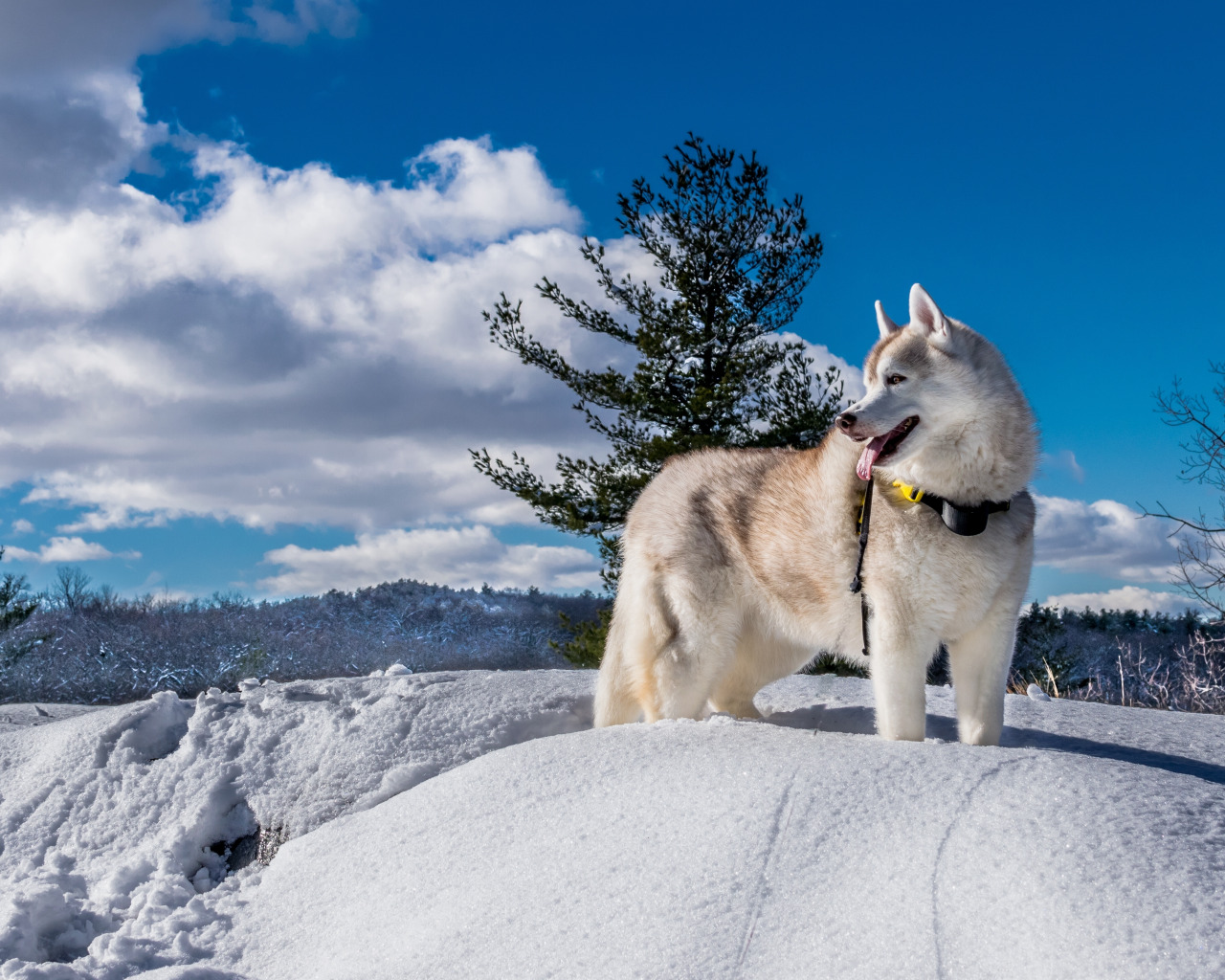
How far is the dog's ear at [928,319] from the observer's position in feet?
11.7

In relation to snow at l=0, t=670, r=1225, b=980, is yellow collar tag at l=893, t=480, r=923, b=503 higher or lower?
higher

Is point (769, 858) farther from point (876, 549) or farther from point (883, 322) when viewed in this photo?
point (883, 322)

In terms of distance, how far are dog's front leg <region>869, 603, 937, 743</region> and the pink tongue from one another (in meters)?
0.55

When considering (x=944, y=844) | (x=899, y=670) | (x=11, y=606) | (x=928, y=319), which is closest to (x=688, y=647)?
(x=899, y=670)

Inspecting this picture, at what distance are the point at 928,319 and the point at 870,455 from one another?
2.13 ft

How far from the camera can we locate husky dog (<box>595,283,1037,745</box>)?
11.7 feet

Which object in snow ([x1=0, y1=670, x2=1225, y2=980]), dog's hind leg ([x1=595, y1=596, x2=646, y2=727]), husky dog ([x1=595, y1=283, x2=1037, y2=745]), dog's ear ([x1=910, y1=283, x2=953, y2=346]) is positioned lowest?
snow ([x1=0, y1=670, x2=1225, y2=980])

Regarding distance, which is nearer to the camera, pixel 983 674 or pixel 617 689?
pixel 983 674

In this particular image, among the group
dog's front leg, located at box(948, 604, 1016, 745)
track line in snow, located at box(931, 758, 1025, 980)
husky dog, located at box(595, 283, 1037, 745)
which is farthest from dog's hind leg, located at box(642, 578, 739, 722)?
track line in snow, located at box(931, 758, 1025, 980)

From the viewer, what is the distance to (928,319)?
12.0 ft

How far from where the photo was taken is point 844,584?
3.82 metres

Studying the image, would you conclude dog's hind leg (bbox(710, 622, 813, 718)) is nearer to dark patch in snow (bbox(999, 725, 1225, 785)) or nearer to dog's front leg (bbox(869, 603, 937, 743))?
dog's front leg (bbox(869, 603, 937, 743))

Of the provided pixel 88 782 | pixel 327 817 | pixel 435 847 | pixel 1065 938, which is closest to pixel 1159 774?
pixel 1065 938

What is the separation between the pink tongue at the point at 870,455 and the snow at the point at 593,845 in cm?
103
